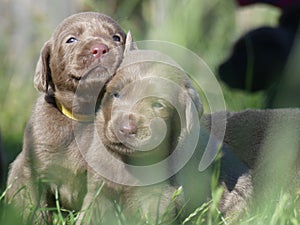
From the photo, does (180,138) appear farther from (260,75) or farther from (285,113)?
(260,75)

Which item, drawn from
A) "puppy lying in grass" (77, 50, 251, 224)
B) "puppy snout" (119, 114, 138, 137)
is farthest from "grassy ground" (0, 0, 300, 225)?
"puppy snout" (119, 114, 138, 137)

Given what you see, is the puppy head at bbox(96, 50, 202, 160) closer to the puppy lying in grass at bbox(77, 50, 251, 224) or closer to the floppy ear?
the puppy lying in grass at bbox(77, 50, 251, 224)

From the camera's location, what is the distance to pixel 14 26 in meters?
6.05

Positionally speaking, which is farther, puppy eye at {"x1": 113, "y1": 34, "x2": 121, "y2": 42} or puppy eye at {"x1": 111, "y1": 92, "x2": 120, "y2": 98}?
puppy eye at {"x1": 113, "y1": 34, "x2": 121, "y2": 42}

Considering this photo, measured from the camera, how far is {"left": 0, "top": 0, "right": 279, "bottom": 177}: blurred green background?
16.5 feet

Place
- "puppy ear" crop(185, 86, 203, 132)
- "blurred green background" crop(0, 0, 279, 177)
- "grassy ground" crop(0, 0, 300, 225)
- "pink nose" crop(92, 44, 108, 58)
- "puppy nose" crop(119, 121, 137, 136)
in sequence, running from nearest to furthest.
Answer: "puppy nose" crop(119, 121, 137, 136), "puppy ear" crop(185, 86, 203, 132), "pink nose" crop(92, 44, 108, 58), "grassy ground" crop(0, 0, 300, 225), "blurred green background" crop(0, 0, 279, 177)

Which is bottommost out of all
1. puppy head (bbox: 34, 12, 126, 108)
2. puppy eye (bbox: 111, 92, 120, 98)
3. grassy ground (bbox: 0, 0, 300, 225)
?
grassy ground (bbox: 0, 0, 300, 225)

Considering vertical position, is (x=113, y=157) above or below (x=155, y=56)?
below

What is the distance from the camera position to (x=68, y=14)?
5543 mm

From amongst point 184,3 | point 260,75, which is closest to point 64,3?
point 184,3

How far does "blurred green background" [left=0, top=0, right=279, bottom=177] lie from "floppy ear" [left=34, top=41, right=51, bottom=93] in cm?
164

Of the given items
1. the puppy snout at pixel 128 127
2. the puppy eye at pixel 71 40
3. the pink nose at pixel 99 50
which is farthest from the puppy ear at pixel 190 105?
the puppy eye at pixel 71 40

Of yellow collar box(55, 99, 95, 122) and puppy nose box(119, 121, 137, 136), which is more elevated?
puppy nose box(119, 121, 137, 136)

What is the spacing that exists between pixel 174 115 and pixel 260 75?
2.25 meters
